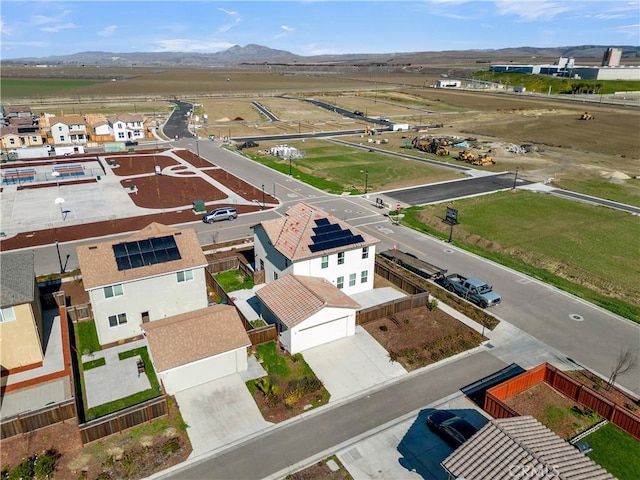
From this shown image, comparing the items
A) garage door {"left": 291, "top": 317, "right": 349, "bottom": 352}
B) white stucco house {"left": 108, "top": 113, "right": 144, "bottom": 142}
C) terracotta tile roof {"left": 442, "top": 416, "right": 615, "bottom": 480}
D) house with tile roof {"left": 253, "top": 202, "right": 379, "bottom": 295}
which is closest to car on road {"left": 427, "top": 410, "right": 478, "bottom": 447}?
terracotta tile roof {"left": 442, "top": 416, "right": 615, "bottom": 480}

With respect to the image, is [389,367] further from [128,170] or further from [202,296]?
[128,170]

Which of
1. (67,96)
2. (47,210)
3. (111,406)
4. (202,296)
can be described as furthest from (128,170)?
(67,96)

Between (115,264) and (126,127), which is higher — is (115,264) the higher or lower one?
the higher one

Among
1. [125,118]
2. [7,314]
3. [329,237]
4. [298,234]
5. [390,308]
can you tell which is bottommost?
[390,308]

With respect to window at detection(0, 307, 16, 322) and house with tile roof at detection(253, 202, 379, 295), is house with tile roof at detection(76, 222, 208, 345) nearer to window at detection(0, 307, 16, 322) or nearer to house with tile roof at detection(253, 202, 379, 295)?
window at detection(0, 307, 16, 322)

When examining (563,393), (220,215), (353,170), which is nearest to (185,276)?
(220,215)

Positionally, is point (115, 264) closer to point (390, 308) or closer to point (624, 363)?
point (390, 308)
